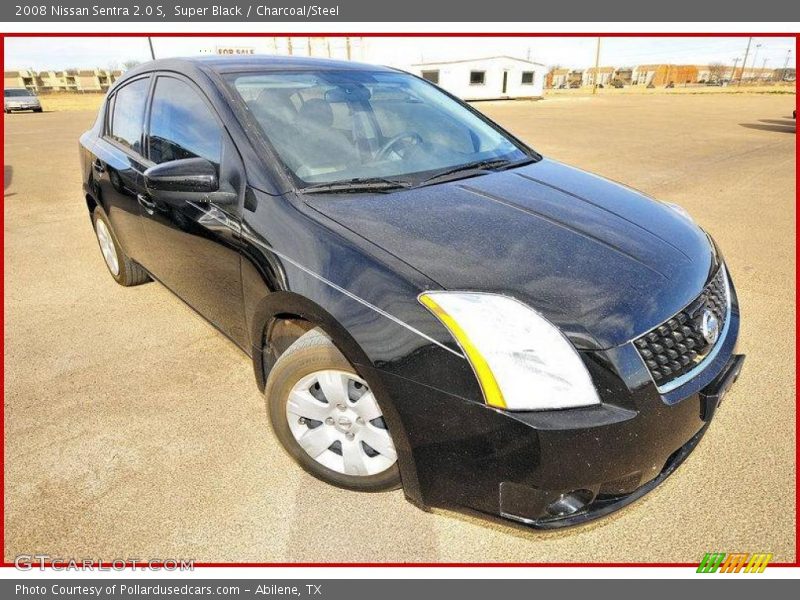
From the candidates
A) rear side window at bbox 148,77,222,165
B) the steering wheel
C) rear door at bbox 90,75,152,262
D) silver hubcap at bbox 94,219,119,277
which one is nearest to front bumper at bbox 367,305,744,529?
the steering wheel

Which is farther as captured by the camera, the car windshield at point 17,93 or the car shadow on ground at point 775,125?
the car windshield at point 17,93

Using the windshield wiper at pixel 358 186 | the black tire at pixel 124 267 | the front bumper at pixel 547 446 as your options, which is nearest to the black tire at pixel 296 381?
the front bumper at pixel 547 446

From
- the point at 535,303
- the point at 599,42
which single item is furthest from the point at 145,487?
the point at 599,42

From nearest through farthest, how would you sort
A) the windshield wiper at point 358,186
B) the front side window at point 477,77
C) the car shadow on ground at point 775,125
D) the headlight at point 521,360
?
1. the headlight at point 521,360
2. the windshield wiper at point 358,186
3. the car shadow on ground at point 775,125
4. the front side window at point 477,77

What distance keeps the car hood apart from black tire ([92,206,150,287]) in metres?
2.47

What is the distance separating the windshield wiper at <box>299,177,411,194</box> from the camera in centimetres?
207

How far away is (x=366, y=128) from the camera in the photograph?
2.70m

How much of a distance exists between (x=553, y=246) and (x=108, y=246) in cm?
362

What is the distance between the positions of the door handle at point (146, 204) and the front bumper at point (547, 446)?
1781 millimetres

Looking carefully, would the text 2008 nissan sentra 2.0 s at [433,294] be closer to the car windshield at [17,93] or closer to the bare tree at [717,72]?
the car windshield at [17,93]

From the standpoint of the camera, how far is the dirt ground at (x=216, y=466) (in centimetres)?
189

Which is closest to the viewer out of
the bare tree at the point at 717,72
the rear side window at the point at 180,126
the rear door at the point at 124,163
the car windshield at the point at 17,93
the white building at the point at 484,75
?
the rear side window at the point at 180,126

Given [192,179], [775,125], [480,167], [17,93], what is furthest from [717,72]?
[192,179]

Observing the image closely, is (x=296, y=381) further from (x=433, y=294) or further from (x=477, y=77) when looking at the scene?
(x=477, y=77)
